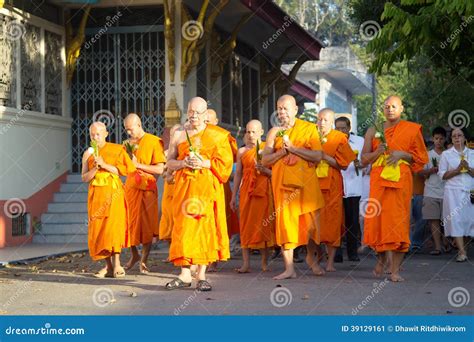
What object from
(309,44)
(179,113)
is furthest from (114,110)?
(309,44)

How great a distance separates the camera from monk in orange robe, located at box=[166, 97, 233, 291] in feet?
31.8

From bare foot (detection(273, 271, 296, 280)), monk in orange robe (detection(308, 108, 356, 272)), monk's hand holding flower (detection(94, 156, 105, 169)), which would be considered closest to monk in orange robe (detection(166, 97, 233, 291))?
bare foot (detection(273, 271, 296, 280))

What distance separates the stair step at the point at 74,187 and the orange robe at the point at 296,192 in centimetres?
693

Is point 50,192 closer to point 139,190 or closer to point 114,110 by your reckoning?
point 114,110

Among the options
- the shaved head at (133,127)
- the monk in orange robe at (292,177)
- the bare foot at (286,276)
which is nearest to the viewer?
the bare foot at (286,276)

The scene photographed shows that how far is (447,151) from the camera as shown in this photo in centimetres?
1370

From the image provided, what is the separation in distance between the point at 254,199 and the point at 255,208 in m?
0.11

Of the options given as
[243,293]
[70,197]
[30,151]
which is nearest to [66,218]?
[70,197]

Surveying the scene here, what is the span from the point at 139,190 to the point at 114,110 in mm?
6415

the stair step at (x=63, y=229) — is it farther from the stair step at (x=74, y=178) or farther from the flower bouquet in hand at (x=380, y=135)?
the flower bouquet in hand at (x=380, y=135)

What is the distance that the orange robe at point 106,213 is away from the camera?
436 inches

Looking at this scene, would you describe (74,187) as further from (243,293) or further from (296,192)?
(243,293)

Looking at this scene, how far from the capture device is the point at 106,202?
11094 millimetres

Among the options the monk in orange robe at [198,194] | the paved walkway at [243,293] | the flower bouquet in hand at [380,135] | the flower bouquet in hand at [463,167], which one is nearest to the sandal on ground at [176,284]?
the monk in orange robe at [198,194]
